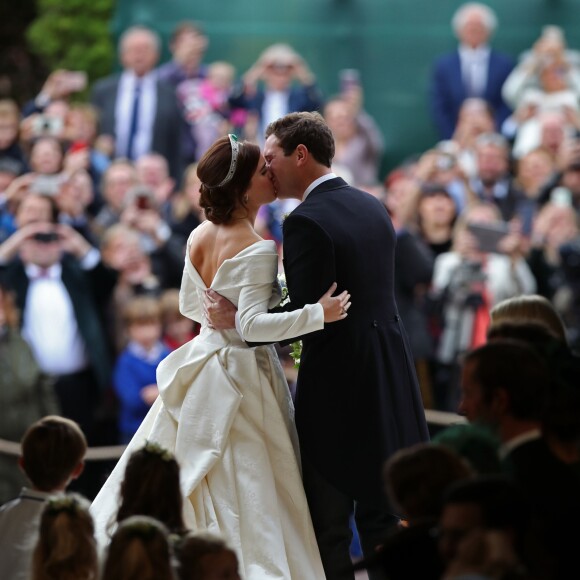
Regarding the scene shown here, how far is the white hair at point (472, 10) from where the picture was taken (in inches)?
477

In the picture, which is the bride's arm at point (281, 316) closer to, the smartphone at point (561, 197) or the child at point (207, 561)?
the child at point (207, 561)

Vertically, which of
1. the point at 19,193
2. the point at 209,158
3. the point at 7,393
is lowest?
the point at 7,393

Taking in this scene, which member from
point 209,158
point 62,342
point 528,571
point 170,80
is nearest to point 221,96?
point 170,80

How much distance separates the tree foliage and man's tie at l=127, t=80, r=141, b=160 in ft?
9.43

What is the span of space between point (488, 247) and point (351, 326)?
14.1 feet

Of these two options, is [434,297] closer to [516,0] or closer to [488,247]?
[488,247]

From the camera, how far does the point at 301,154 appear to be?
5.09 metres

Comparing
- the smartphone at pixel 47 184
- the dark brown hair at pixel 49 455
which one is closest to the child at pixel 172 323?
the smartphone at pixel 47 184

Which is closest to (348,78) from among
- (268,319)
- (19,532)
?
(268,319)

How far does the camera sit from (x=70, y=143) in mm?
10492

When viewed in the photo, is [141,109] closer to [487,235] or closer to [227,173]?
[487,235]

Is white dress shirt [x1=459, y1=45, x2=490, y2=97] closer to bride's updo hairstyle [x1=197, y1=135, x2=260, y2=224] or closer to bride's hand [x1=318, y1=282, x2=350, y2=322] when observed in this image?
bride's updo hairstyle [x1=197, y1=135, x2=260, y2=224]

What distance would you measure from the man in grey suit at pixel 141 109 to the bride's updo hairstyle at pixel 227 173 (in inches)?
235

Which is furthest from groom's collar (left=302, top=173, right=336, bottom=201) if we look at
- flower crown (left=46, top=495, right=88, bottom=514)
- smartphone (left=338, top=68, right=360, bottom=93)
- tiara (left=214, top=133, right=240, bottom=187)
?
smartphone (left=338, top=68, right=360, bottom=93)
